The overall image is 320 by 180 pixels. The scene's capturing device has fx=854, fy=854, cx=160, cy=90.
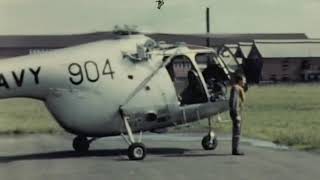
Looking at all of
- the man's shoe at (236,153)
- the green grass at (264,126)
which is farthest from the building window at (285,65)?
the man's shoe at (236,153)

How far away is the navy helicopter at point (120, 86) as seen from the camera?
18016 mm

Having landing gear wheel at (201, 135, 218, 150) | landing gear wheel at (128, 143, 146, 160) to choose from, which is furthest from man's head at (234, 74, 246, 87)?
landing gear wheel at (128, 143, 146, 160)

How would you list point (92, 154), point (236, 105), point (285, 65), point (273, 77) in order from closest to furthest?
point (236, 105)
point (92, 154)
point (273, 77)
point (285, 65)

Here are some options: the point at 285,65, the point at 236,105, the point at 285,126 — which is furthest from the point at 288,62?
the point at 236,105

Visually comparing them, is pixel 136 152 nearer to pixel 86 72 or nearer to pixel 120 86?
pixel 120 86

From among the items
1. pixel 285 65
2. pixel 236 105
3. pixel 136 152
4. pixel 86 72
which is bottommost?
pixel 285 65

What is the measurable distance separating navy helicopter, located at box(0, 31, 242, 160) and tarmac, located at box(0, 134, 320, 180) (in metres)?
0.64

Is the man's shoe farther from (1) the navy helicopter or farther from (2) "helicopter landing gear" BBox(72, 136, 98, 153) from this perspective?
(2) "helicopter landing gear" BBox(72, 136, 98, 153)

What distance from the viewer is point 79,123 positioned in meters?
18.4

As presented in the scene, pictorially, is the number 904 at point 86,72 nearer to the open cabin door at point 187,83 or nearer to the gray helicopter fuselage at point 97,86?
the gray helicopter fuselage at point 97,86

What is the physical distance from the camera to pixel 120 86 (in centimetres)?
1869

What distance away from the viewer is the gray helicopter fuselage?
58.8 ft

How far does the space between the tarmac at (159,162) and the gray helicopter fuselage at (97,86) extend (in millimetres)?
794

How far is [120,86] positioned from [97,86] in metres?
0.51
